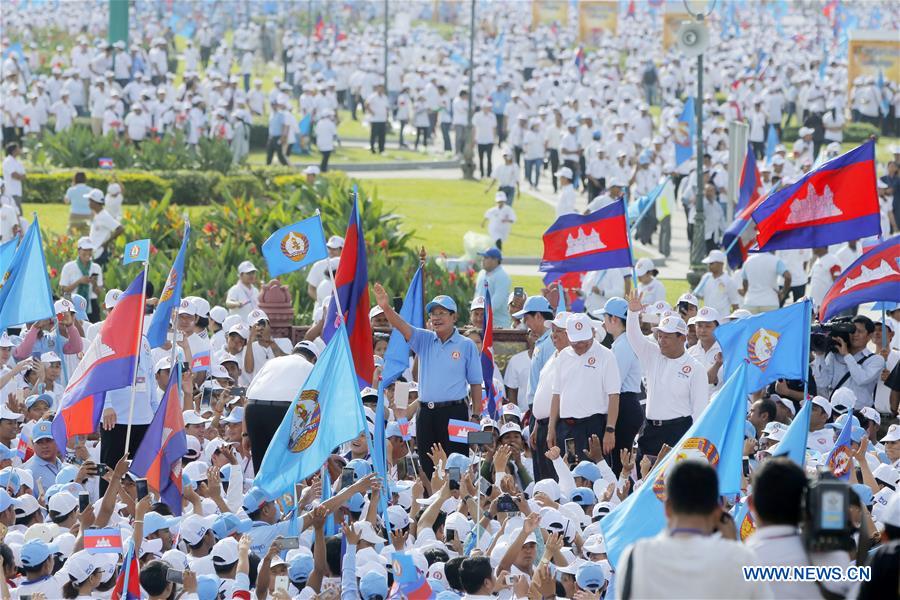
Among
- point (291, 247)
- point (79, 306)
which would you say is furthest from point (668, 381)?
point (79, 306)

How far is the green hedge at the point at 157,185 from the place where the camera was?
3103cm

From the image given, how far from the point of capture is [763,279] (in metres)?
20.0

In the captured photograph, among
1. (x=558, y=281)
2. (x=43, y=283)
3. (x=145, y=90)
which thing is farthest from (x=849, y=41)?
(x=43, y=283)

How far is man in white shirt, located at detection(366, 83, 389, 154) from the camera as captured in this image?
3986cm

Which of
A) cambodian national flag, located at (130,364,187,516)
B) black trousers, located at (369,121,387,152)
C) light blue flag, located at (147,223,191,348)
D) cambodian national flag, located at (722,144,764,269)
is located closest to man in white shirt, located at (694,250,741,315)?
cambodian national flag, located at (722,144,764,269)

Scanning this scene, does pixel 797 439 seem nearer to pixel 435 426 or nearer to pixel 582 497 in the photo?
pixel 582 497

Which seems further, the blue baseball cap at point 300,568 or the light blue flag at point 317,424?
the light blue flag at point 317,424

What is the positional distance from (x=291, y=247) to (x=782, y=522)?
814cm

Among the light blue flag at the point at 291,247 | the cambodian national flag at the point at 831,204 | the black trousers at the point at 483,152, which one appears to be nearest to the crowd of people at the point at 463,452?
the light blue flag at the point at 291,247

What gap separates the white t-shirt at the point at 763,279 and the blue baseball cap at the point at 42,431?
908 cm

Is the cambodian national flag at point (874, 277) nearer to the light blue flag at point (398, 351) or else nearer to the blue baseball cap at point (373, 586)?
the light blue flag at point (398, 351)

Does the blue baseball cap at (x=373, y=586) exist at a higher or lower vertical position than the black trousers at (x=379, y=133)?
lower

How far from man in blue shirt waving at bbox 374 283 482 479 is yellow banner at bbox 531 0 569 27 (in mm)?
63442

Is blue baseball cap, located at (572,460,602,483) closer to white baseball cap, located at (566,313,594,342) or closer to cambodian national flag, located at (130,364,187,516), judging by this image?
white baseball cap, located at (566,313,594,342)
